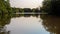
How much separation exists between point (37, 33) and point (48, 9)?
9394 mm

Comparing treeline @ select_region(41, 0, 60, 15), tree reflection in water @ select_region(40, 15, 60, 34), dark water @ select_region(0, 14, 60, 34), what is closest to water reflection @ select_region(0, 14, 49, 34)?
dark water @ select_region(0, 14, 60, 34)

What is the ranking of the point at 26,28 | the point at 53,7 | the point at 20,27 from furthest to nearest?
1. the point at 53,7
2. the point at 20,27
3. the point at 26,28

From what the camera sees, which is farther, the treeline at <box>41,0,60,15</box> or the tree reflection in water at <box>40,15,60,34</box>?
the treeline at <box>41,0,60,15</box>

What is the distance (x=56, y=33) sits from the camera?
4.84 meters

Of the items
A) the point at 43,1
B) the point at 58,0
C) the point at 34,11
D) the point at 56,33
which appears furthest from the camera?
the point at 34,11

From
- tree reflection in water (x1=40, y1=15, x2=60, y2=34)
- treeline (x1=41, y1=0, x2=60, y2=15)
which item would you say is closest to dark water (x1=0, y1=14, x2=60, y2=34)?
tree reflection in water (x1=40, y1=15, x2=60, y2=34)

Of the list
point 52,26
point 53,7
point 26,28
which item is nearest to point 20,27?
point 26,28

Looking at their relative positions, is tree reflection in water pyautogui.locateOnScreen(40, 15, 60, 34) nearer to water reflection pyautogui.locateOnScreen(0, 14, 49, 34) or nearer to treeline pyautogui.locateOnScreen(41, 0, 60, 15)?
water reflection pyautogui.locateOnScreen(0, 14, 49, 34)

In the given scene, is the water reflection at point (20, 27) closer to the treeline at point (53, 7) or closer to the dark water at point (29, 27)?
the dark water at point (29, 27)

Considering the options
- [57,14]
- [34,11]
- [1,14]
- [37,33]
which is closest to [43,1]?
[57,14]

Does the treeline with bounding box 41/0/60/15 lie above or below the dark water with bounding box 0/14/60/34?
below

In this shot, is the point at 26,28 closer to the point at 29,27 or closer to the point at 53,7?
the point at 29,27

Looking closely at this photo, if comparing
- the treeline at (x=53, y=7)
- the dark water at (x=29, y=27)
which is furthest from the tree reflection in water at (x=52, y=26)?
the treeline at (x=53, y=7)

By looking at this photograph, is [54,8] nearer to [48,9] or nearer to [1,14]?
[48,9]
